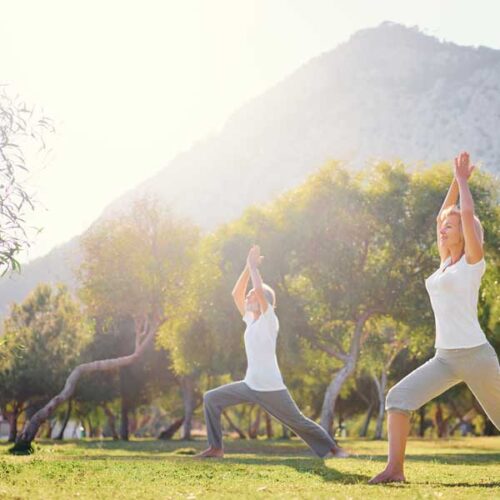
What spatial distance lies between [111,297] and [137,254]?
1911 millimetres

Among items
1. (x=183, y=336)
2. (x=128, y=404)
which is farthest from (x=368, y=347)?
(x=128, y=404)

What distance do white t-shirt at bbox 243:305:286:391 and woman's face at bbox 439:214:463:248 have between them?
178 inches

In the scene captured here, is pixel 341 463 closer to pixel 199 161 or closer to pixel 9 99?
pixel 9 99

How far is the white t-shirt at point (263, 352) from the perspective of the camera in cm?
1219

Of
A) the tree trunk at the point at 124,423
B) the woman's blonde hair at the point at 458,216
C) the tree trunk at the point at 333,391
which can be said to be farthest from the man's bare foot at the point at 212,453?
the tree trunk at the point at 124,423

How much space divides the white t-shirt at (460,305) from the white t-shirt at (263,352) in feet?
15.3

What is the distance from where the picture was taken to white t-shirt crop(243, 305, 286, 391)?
1219 centimetres

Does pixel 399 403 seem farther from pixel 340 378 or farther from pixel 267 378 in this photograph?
pixel 340 378

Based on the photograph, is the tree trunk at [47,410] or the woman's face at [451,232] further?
the tree trunk at [47,410]

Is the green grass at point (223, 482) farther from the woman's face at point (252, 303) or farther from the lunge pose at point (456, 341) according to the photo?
the woman's face at point (252, 303)

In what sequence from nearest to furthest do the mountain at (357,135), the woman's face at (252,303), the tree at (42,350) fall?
the woman's face at (252,303), the tree at (42,350), the mountain at (357,135)

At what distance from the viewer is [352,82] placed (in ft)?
644

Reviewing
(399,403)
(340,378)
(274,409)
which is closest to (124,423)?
(340,378)

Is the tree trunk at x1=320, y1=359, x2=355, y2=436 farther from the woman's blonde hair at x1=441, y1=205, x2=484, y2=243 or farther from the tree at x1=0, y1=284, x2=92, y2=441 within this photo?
the tree at x1=0, y1=284, x2=92, y2=441
